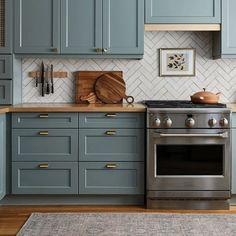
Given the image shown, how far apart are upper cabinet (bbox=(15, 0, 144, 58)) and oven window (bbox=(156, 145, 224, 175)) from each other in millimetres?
1000

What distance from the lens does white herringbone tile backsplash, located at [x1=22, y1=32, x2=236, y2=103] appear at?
4.93 m

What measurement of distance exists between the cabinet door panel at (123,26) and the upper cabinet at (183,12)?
11cm

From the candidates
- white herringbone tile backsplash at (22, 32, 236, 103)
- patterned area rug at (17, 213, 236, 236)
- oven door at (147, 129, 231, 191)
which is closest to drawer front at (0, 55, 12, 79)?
white herringbone tile backsplash at (22, 32, 236, 103)

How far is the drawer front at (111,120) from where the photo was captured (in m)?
4.31

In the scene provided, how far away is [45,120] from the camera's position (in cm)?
432

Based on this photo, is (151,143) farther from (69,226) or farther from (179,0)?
(179,0)

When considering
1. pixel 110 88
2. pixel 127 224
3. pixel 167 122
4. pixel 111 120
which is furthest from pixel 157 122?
pixel 127 224

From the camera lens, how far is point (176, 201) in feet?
14.2

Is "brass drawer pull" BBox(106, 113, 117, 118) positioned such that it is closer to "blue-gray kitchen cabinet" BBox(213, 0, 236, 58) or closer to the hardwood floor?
the hardwood floor

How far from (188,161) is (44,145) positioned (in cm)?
128

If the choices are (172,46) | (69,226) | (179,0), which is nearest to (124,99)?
(172,46)

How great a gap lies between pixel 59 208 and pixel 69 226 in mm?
613

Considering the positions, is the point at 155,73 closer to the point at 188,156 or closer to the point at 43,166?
the point at 188,156

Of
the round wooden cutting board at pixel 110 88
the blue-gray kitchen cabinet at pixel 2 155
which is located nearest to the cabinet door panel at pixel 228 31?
the round wooden cutting board at pixel 110 88
